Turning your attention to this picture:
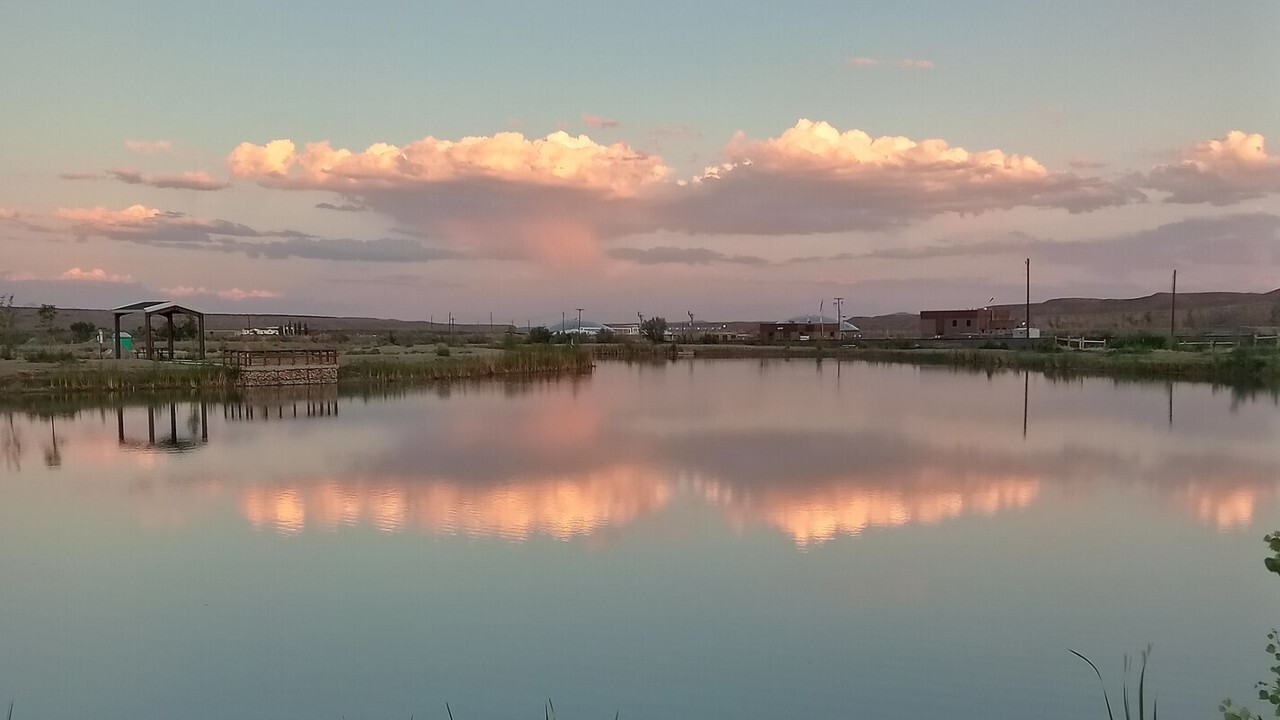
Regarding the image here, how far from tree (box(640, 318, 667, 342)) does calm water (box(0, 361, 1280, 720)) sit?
5051 centimetres

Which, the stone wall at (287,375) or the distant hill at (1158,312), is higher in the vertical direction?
the distant hill at (1158,312)

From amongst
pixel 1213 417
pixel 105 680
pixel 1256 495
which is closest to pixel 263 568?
pixel 105 680

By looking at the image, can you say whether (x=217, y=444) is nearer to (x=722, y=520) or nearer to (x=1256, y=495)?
(x=722, y=520)

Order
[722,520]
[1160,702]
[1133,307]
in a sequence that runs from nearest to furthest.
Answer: [1160,702], [722,520], [1133,307]

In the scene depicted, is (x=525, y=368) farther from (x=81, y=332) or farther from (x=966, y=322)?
(x=966, y=322)

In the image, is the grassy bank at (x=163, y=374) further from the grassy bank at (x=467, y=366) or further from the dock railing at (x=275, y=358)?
the dock railing at (x=275, y=358)

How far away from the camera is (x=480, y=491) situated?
412 inches

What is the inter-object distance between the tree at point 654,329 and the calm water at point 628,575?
5051 cm

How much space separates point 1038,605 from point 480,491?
20.8 feet

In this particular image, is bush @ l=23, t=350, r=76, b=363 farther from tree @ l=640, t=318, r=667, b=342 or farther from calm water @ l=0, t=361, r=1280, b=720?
tree @ l=640, t=318, r=667, b=342

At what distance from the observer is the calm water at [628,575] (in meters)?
5.18

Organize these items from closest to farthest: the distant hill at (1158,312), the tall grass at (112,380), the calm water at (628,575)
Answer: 1. the calm water at (628,575)
2. the tall grass at (112,380)
3. the distant hill at (1158,312)

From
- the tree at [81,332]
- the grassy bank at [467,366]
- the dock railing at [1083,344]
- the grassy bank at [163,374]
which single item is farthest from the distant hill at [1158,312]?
the tree at [81,332]

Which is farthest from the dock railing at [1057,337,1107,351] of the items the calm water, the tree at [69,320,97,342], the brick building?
the tree at [69,320,97,342]
